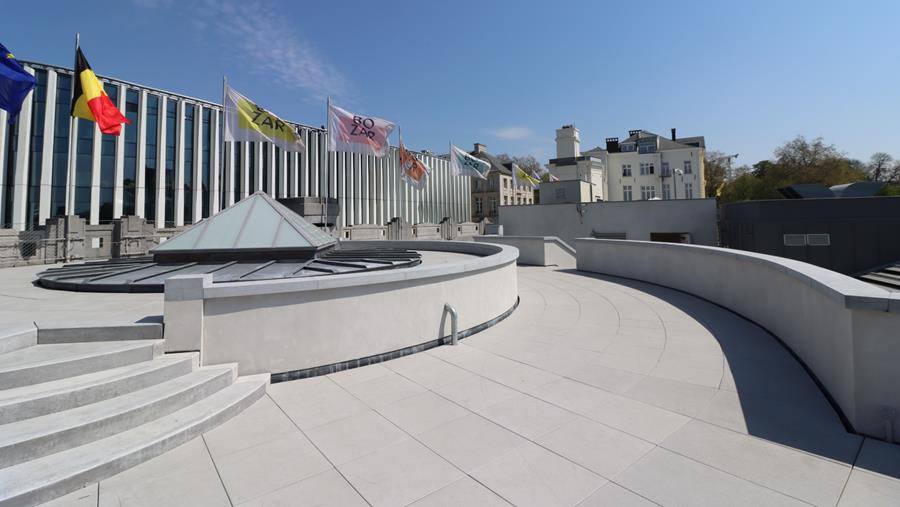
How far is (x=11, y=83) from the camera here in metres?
10.6

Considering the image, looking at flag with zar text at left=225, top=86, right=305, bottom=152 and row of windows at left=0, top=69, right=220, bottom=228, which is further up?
row of windows at left=0, top=69, right=220, bottom=228

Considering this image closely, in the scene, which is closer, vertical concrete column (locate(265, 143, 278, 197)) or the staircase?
the staircase

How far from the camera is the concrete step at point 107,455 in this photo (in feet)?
10.8

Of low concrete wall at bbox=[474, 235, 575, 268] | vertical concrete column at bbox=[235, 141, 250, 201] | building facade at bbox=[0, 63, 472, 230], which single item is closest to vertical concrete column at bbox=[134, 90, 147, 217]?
building facade at bbox=[0, 63, 472, 230]

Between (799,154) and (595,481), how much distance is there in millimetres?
56303

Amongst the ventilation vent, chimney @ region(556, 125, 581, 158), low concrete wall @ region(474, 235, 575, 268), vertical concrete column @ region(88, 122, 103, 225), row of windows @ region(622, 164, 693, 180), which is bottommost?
low concrete wall @ region(474, 235, 575, 268)

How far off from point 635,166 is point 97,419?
2301 inches

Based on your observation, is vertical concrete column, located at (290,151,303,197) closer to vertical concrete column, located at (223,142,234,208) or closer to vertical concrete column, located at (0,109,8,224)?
vertical concrete column, located at (223,142,234,208)

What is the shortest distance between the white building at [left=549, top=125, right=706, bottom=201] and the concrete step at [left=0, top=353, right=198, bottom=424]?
4679 centimetres

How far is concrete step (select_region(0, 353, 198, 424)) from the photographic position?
3.94m

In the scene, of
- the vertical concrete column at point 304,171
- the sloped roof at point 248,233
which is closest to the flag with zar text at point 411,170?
the sloped roof at point 248,233

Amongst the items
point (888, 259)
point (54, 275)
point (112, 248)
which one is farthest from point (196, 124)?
point (888, 259)

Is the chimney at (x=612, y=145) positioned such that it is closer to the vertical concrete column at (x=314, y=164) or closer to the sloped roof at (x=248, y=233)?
the vertical concrete column at (x=314, y=164)

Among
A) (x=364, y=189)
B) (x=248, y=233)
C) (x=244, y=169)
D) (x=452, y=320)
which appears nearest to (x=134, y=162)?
(x=244, y=169)
